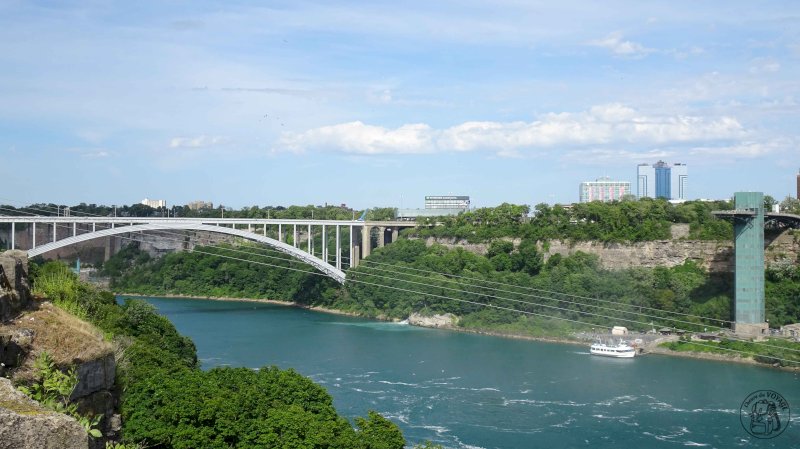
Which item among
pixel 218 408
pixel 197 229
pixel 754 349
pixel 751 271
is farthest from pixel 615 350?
pixel 197 229

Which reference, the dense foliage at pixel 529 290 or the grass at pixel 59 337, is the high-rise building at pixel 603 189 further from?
the grass at pixel 59 337

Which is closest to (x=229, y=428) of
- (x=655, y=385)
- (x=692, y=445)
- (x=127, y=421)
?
(x=127, y=421)

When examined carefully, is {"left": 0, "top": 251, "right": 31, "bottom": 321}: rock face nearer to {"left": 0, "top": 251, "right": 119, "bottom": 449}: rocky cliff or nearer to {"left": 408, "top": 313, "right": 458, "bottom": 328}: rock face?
{"left": 0, "top": 251, "right": 119, "bottom": 449}: rocky cliff

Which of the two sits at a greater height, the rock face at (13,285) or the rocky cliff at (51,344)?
the rock face at (13,285)

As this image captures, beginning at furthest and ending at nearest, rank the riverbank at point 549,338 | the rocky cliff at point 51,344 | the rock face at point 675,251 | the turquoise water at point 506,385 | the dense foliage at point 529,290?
the rock face at point 675,251 < the dense foliage at point 529,290 < the riverbank at point 549,338 < the turquoise water at point 506,385 < the rocky cliff at point 51,344

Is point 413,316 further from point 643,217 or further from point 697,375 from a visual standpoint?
point 697,375

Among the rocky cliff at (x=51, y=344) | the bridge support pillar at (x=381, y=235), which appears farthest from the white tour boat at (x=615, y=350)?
the rocky cliff at (x=51, y=344)

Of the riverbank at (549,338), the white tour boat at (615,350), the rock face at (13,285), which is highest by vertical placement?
the rock face at (13,285)

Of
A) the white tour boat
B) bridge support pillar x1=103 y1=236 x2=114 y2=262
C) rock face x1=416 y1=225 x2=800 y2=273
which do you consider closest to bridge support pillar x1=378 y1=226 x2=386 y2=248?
rock face x1=416 y1=225 x2=800 y2=273
